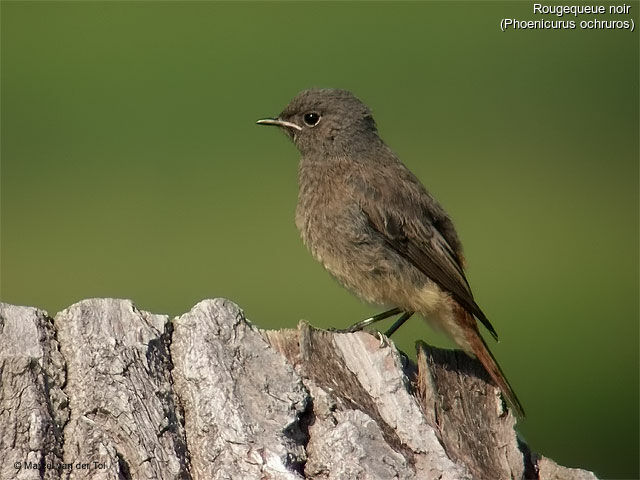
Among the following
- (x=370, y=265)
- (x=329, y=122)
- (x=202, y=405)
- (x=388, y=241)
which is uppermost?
(x=329, y=122)

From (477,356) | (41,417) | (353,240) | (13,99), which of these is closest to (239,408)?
(41,417)

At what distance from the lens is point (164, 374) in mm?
6199

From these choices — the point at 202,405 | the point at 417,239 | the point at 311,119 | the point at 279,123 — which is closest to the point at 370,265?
the point at 417,239

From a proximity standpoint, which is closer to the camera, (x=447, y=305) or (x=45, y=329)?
(x=45, y=329)

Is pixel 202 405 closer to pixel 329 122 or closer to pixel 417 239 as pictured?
pixel 417 239

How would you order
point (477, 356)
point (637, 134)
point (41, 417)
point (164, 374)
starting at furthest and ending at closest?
point (637, 134) < point (477, 356) < point (164, 374) < point (41, 417)

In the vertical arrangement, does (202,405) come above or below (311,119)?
below

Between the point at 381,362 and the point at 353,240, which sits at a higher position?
the point at 353,240

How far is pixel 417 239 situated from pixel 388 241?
211 mm

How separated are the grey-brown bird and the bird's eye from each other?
0.52m

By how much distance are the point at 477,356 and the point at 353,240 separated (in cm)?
143

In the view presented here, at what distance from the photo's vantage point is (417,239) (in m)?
8.81

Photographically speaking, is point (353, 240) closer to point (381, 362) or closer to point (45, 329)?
point (381, 362)

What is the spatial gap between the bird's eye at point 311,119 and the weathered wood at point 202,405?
10.6 ft
